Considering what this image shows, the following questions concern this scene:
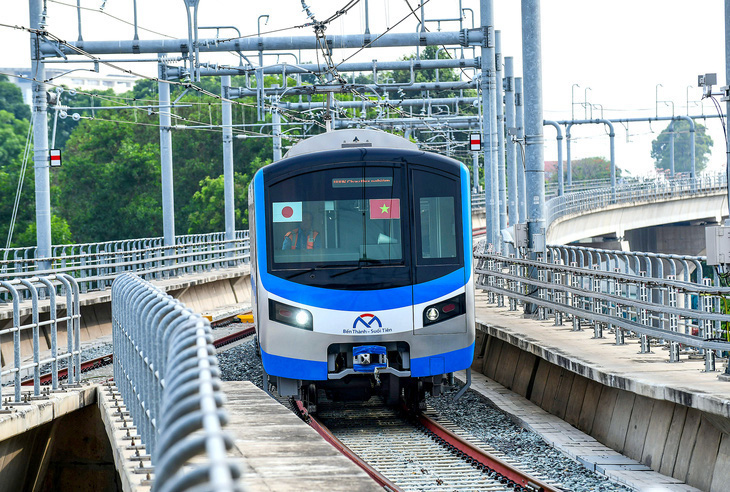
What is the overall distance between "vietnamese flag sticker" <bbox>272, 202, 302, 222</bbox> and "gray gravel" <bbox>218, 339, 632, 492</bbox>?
3.14m

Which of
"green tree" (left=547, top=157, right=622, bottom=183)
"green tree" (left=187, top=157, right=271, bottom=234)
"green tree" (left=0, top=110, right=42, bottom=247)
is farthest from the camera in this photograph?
"green tree" (left=547, top=157, right=622, bottom=183)

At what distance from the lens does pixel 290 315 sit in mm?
12234

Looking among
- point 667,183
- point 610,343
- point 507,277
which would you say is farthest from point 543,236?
point 667,183

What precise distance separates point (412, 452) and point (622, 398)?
2.29m

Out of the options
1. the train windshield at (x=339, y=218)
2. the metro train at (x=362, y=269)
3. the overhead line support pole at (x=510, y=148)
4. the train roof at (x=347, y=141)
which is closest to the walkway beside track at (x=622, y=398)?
the metro train at (x=362, y=269)

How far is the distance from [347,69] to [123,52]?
26.1ft

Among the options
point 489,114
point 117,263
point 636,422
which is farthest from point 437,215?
point 489,114

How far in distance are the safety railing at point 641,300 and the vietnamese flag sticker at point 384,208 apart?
9.50ft

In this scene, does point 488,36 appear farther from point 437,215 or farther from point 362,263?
point 362,263

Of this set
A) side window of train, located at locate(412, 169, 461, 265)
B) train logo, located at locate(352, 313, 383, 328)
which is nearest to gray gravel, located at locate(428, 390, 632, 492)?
train logo, located at locate(352, 313, 383, 328)

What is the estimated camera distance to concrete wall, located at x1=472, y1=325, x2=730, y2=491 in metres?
9.47

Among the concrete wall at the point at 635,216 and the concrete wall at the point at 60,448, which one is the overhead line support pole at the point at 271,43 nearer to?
the concrete wall at the point at 60,448

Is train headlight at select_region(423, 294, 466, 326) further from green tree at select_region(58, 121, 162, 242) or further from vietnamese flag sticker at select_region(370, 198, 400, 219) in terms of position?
green tree at select_region(58, 121, 162, 242)

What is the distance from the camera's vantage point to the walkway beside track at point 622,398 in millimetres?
9523
